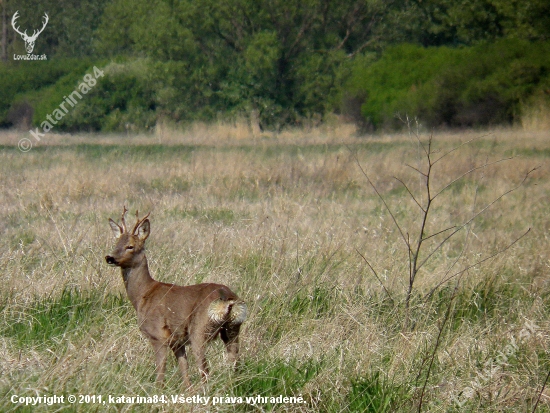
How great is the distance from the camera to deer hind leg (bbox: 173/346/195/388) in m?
4.10

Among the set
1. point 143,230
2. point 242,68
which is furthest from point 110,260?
point 242,68

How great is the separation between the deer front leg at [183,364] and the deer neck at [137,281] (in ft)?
1.56

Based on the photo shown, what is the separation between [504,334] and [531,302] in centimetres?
120

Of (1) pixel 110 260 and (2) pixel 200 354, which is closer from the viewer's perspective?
(2) pixel 200 354

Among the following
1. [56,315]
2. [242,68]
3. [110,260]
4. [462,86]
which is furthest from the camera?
[242,68]

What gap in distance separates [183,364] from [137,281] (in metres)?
0.66

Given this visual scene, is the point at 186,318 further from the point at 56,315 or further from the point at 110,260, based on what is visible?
the point at 56,315

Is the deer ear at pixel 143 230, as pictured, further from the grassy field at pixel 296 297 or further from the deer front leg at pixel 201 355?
the deer front leg at pixel 201 355

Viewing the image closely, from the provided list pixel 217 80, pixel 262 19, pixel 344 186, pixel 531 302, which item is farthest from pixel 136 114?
pixel 531 302

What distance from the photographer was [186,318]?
412 cm

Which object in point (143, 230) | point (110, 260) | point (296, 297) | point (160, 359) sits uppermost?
point (143, 230)

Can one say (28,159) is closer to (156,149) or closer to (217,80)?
(156,149)

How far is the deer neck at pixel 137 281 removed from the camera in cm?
459

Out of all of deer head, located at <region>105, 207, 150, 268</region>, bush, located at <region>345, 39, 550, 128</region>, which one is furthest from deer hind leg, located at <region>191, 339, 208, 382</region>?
bush, located at <region>345, 39, 550, 128</region>
